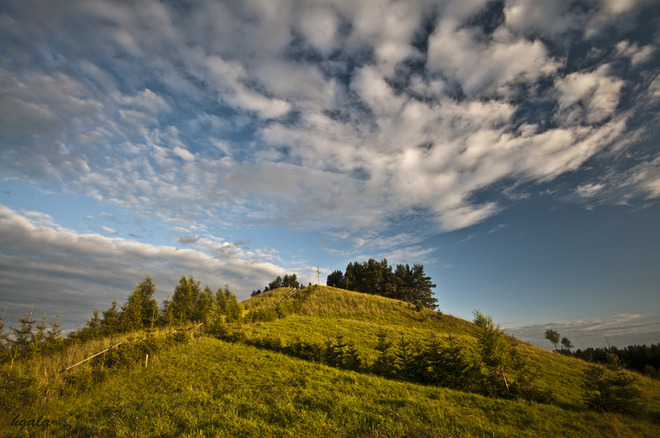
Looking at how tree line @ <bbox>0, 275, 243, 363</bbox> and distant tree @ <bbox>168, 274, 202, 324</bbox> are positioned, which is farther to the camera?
distant tree @ <bbox>168, 274, 202, 324</bbox>

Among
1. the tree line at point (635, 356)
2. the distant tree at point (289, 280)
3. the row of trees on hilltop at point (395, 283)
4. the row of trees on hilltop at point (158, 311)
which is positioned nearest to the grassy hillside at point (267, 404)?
the row of trees on hilltop at point (158, 311)

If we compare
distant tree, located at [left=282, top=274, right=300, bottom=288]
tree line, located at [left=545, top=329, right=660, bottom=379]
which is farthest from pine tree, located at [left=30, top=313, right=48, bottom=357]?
distant tree, located at [left=282, top=274, right=300, bottom=288]

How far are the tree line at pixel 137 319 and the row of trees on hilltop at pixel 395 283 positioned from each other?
144 feet

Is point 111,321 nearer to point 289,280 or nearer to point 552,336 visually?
point 552,336

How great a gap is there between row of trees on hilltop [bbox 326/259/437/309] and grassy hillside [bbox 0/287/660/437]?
46.5m

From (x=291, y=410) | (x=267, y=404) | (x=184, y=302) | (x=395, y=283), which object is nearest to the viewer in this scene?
(x=291, y=410)

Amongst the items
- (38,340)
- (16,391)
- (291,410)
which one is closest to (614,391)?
(291,410)

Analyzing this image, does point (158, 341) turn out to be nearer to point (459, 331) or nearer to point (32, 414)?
point (32, 414)

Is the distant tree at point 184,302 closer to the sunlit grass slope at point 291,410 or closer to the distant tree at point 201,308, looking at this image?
the distant tree at point 201,308

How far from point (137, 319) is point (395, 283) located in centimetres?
5810

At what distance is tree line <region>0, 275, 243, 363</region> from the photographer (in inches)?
699

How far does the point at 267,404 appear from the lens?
10094 millimetres

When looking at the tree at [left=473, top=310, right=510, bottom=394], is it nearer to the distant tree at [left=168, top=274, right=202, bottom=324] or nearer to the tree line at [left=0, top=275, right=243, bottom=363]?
the tree line at [left=0, top=275, right=243, bottom=363]

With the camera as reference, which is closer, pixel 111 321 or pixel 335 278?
pixel 111 321
